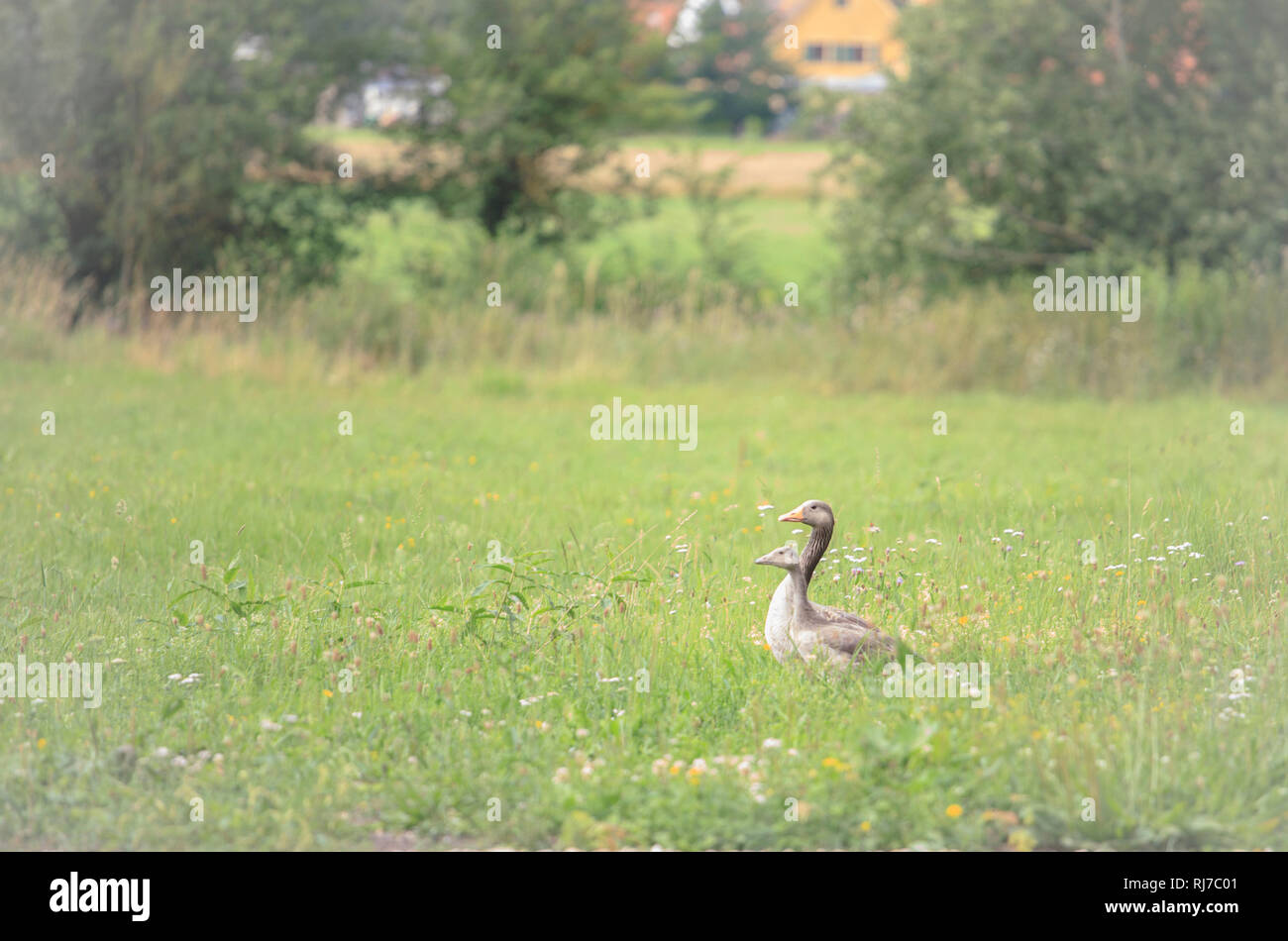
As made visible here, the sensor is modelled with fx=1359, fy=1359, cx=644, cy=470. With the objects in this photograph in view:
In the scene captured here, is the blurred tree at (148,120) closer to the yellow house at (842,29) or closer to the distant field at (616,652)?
the distant field at (616,652)

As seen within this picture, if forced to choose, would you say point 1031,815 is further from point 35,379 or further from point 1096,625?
point 35,379

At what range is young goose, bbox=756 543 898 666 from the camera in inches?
247

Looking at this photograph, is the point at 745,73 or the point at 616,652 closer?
the point at 616,652

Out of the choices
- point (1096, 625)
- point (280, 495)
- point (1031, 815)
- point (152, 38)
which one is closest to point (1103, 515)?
point (1096, 625)

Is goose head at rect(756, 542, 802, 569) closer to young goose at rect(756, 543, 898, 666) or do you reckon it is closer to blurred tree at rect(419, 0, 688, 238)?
young goose at rect(756, 543, 898, 666)

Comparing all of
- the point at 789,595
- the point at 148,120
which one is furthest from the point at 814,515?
the point at 148,120

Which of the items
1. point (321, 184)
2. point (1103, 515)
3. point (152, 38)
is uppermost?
point (152, 38)

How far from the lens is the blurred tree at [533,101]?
23547 mm

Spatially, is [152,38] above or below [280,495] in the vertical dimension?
above

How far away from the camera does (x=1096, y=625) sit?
23.0ft

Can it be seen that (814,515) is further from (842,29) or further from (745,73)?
(842,29)

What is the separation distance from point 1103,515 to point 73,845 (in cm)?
700

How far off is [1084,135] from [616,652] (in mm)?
16255

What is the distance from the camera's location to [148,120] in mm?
20859
